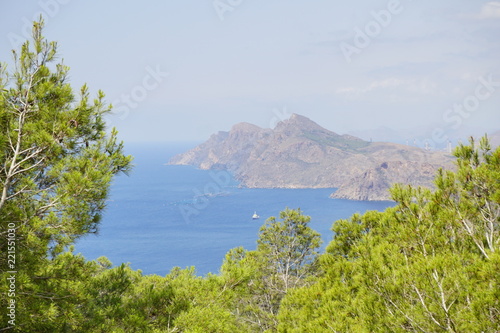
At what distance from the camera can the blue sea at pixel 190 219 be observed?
75375 mm

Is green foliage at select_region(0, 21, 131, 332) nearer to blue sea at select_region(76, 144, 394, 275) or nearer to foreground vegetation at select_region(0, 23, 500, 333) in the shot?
foreground vegetation at select_region(0, 23, 500, 333)

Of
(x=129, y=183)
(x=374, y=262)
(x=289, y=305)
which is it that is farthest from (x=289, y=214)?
(x=129, y=183)

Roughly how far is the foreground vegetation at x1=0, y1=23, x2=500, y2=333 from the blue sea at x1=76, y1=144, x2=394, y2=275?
35.3 m

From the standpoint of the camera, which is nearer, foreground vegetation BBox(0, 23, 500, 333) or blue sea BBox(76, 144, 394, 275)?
foreground vegetation BBox(0, 23, 500, 333)

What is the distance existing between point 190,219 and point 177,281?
10300cm

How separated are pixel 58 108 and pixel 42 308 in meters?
2.98

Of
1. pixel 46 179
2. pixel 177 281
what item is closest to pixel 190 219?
pixel 177 281

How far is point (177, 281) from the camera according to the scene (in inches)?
319

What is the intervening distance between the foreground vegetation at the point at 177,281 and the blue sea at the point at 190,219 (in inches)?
1390

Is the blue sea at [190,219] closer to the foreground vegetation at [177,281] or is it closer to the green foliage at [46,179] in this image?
the foreground vegetation at [177,281]

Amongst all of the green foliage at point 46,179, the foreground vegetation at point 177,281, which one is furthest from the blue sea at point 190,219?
the green foliage at point 46,179

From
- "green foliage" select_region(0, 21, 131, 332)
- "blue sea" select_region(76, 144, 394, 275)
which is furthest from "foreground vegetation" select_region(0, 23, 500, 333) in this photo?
"blue sea" select_region(76, 144, 394, 275)

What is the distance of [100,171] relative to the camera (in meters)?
5.48

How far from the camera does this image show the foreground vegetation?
499 cm
